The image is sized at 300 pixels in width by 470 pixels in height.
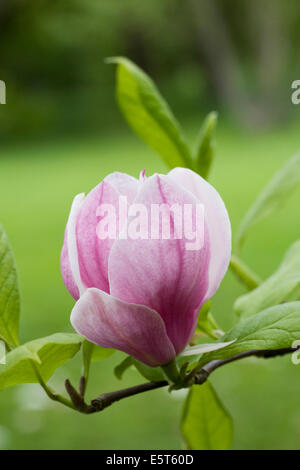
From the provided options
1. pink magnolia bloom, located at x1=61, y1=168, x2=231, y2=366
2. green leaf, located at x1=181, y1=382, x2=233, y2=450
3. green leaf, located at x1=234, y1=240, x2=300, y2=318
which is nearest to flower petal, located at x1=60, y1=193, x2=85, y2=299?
pink magnolia bloom, located at x1=61, y1=168, x2=231, y2=366

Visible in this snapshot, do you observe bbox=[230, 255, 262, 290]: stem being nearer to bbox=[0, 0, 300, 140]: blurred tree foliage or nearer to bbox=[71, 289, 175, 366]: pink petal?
bbox=[71, 289, 175, 366]: pink petal

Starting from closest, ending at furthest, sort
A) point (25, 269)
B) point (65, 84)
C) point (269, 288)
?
point (269, 288) < point (25, 269) < point (65, 84)

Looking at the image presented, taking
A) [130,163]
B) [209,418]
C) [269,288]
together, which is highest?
[269,288]

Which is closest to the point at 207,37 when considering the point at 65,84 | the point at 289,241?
the point at 65,84

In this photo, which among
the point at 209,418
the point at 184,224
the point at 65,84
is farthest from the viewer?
the point at 65,84

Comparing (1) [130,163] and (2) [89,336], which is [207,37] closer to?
(1) [130,163]

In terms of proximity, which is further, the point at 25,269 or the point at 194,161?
the point at 25,269

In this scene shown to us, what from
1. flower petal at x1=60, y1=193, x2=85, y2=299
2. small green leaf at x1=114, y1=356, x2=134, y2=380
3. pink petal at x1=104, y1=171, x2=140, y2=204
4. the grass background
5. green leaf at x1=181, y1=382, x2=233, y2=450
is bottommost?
the grass background

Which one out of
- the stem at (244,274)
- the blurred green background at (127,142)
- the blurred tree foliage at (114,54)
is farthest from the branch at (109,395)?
the blurred tree foliage at (114,54)
